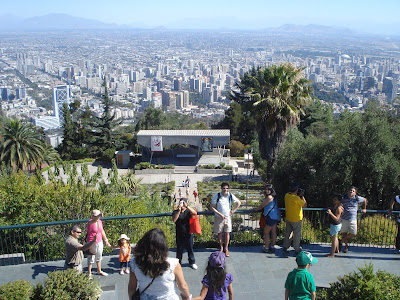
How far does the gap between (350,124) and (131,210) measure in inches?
333

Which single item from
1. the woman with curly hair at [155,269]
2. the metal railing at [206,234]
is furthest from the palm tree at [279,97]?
the woman with curly hair at [155,269]

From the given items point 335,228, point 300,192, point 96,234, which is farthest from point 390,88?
point 96,234

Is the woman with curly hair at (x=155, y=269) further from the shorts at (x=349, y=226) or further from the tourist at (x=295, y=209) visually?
the shorts at (x=349, y=226)

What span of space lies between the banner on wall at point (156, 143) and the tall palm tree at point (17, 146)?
44.4 ft

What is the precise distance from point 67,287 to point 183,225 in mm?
2127

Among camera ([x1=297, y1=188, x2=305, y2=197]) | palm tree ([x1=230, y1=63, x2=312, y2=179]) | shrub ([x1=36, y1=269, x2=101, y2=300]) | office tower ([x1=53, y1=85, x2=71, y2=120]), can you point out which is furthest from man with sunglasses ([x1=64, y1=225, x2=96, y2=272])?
office tower ([x1=53, y1=85, x2=71, y2=120])

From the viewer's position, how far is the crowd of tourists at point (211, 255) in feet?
12.8

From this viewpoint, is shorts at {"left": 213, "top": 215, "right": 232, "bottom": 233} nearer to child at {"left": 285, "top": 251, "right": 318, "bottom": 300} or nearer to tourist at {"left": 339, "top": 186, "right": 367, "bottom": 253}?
tourist at {"left": 339, "top": 186, "right": 367, "bottom": 253}

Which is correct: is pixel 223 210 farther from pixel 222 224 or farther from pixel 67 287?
pixel 67 287

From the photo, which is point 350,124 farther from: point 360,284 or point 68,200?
point 360,284

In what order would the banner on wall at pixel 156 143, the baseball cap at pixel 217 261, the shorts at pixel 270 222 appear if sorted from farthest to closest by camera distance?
the banner on wall at pixel 156 143 < the shorts at pixel 270 222 < the baseball cap at pixel 217 261

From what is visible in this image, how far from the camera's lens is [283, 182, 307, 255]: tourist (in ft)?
22.3

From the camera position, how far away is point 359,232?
27.7 ft

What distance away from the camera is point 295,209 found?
6887 mm
